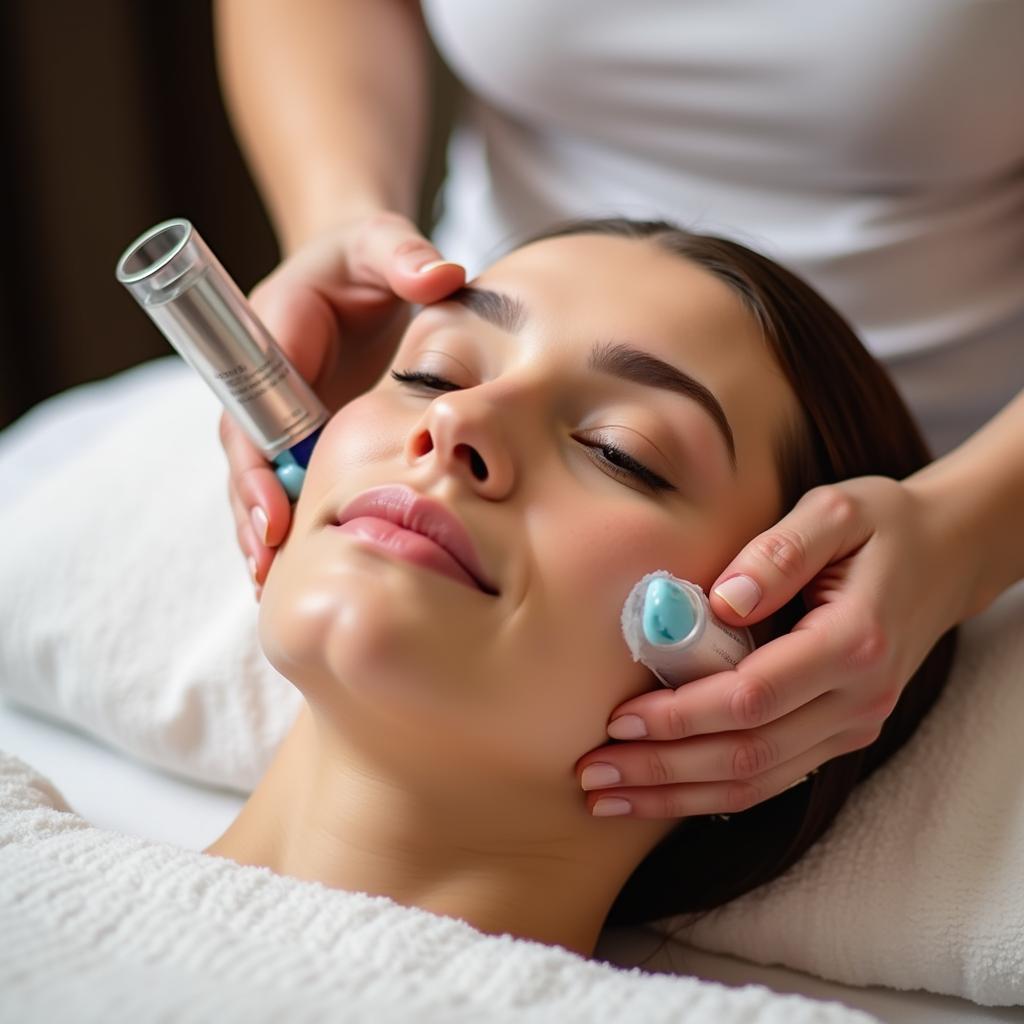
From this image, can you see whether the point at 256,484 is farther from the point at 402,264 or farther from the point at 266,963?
the point at 266,963

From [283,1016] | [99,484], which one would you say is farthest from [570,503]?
[99,484]

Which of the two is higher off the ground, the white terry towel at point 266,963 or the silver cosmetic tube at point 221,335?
the silver cosmetic tube at point 221,335

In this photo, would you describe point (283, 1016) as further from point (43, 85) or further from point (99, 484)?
point (43, 85)

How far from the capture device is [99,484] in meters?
1.52

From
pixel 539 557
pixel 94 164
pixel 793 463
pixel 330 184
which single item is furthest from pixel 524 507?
pixel 94 164

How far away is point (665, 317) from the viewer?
996 mm

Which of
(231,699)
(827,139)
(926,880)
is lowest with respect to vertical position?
(926,880)

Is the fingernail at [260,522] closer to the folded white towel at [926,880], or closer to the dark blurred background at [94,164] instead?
the folded white towel at [926,880]

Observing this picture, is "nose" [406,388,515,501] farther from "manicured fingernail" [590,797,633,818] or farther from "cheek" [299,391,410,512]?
"manicured fingernail" [590,797,633,818]

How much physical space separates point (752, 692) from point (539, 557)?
0.18 metres

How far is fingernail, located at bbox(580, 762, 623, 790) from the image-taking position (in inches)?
35.8

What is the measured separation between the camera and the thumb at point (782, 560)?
2.92 ft

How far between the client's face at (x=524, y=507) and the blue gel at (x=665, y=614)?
0.03 metres

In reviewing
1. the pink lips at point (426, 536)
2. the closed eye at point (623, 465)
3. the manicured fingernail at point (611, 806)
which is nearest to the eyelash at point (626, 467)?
the closed eye at point (623, 465)
